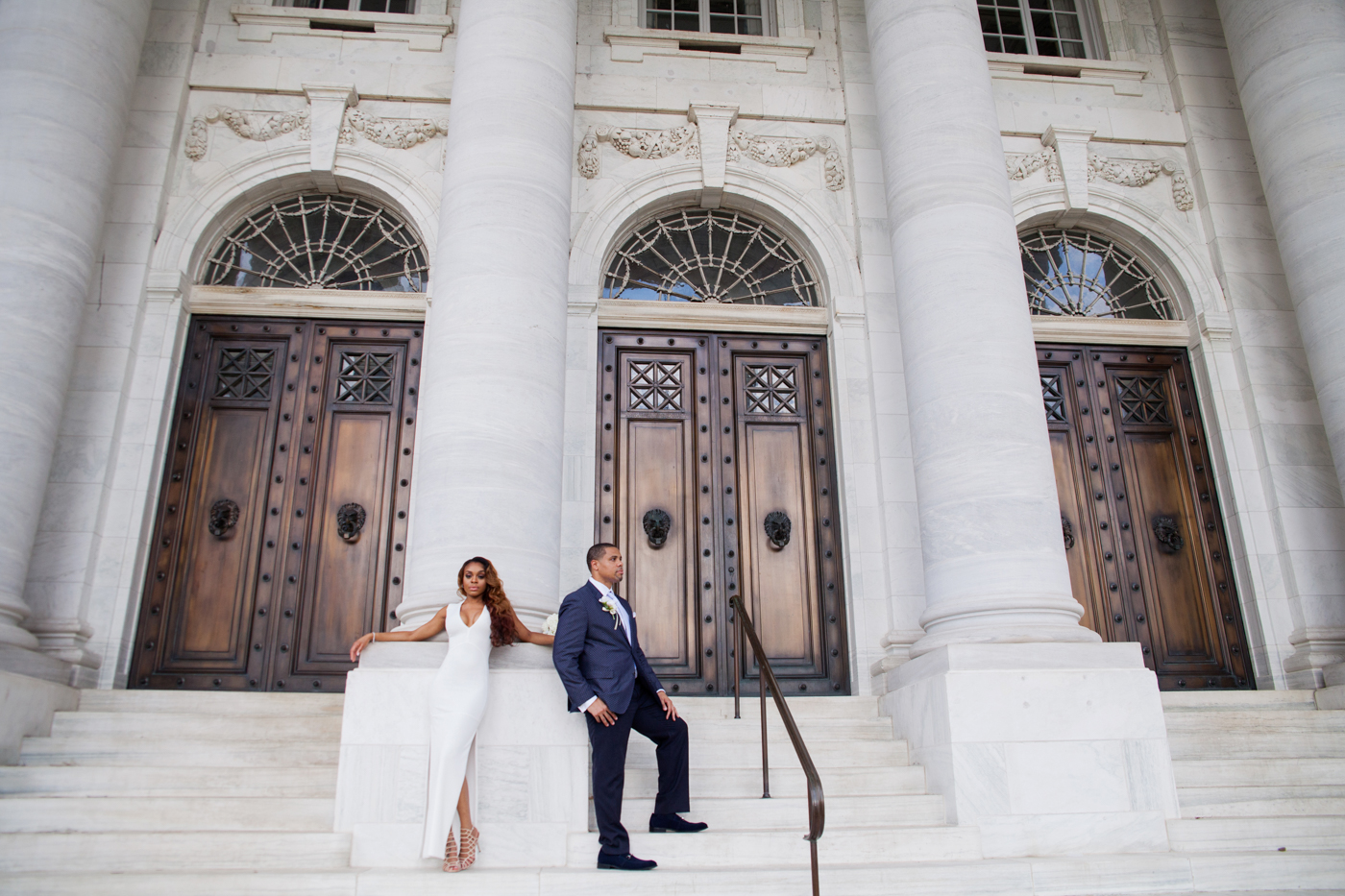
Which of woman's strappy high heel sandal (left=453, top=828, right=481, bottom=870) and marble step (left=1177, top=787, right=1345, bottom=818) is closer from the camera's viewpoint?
woman's strappy high heel sandal (left=453, top=828, right=481, bottom=870)

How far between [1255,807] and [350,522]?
23.5 feet

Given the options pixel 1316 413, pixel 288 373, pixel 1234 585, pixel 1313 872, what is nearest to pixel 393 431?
pixel 288 373

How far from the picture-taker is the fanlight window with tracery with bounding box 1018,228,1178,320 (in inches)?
393

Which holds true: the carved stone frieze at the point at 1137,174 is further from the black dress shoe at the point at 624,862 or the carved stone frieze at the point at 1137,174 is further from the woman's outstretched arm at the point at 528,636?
the black dress shoe at the point at 624,862

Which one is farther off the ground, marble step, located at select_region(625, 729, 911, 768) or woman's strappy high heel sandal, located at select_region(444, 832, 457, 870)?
marble step, located at select_region(625, 729, 911, 768)

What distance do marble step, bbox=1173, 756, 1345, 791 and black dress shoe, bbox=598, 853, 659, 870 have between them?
3.66 meters

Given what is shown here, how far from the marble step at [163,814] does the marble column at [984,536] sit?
12.5 ft

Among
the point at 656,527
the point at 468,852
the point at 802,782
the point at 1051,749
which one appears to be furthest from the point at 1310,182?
the point at 468,852

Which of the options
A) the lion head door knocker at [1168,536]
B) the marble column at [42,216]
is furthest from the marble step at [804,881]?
the lion head door knocker at [1168,536]

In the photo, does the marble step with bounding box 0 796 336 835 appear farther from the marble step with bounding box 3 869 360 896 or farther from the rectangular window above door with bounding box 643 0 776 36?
the rectangular window above door with bounding box 643 0 776 36

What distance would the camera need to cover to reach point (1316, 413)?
9.23 m

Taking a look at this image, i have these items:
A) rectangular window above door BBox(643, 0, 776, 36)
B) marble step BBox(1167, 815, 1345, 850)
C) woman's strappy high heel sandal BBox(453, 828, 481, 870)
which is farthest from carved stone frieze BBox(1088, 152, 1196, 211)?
woman's strappy high heel sandal BBox(453, 828, 481, 870)

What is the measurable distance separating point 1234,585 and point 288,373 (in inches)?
361

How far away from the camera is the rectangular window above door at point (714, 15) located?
35.3ft
